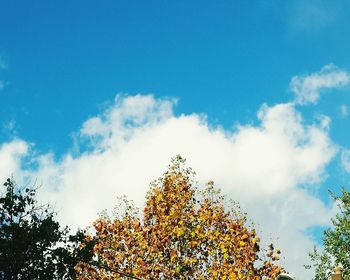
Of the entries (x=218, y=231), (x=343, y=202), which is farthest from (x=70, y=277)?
(x=343, y=202)

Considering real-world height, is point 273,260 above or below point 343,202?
below

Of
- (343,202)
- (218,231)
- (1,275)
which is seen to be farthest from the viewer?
(343,202)

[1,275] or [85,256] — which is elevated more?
[85,256]

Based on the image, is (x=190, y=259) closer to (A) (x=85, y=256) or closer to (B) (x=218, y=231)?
(B) (x=218, y=231)

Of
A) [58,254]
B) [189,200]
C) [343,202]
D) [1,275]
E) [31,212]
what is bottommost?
[1,275]

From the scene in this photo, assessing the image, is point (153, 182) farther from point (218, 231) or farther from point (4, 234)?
point (4, 234)

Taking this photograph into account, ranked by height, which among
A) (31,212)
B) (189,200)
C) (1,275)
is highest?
(189,200)

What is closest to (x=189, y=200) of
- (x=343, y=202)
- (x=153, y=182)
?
(x=153, y=182)

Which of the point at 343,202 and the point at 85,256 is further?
the point at 343,202

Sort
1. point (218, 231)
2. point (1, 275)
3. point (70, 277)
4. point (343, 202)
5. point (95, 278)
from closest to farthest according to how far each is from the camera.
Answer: point (1, 275), point (70, 277), point (218, 231), point (95, 278), point (343, 202)

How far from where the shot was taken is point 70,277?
28.3m

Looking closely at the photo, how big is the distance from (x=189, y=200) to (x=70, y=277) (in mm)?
8930

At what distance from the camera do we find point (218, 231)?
30391 mm

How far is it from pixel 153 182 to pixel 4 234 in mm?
10003
